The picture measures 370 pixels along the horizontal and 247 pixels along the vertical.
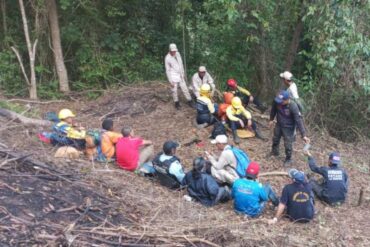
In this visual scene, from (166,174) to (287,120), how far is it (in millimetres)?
2779

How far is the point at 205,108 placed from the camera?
11.1 meters

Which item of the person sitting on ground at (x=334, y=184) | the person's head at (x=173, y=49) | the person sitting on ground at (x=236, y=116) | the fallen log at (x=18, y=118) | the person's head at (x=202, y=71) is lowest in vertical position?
the person sitting on ground at (x=334, y=184)

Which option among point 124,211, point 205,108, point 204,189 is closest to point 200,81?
point 205,108

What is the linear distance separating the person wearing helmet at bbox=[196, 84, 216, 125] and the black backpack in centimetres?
288

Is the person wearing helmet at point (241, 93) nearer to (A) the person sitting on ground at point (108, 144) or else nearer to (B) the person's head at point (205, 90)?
(B) the person's head at point (205, 90)

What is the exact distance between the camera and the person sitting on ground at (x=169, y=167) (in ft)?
27.4

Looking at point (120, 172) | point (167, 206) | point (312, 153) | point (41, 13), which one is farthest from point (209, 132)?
point (41, 13)

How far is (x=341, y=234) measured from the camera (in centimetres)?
736

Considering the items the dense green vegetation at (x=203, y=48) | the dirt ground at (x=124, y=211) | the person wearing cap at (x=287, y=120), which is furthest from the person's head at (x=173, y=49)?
the person wearing cap at (x=287, y=120)

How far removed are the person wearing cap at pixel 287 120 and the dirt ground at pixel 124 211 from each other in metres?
0.46

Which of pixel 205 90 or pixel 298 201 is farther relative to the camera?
pixel 205 90

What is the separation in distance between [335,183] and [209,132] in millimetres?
3467

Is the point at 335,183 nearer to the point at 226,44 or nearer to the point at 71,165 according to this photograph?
the point at 71,165

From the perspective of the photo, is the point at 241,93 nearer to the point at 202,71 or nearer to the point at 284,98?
the point at 202,71
